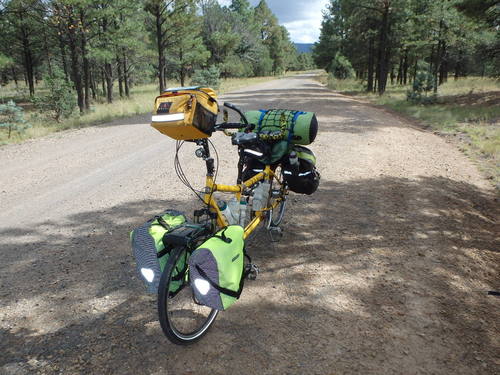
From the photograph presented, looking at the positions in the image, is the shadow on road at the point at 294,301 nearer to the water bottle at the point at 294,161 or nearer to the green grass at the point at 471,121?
the water bottle at the point at 294,161

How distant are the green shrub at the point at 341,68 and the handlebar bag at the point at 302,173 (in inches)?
1532

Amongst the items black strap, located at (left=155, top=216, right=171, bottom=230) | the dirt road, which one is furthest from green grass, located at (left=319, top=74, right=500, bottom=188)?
black strap, located at (left=155, top=216, right=171, bottom=230)

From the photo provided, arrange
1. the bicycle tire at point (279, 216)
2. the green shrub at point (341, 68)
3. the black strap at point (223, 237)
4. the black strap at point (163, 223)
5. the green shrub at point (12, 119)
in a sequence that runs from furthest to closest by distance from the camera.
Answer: the green shrub at point (341, 68), the green shrub at point (12, 119), the bicycle tire at point (279, 216), the black strap at point (163, 223), the black strap at point (223, 237)

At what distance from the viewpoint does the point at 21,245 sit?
412 cm

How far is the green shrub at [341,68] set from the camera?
3916cm

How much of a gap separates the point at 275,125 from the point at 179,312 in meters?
2.14

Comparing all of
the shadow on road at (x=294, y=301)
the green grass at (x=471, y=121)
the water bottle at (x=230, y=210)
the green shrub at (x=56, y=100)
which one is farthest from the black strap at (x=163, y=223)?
the green shrub at (x=56, y=100)

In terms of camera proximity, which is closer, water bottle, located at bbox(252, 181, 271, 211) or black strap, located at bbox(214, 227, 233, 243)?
black strap, located at bbox(214, 227, 233, 243)

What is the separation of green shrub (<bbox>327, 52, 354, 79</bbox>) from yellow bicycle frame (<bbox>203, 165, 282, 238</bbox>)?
3927cm

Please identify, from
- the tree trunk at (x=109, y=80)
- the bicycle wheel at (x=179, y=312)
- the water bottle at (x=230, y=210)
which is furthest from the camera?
the tree trunk at (x=109, y=80)

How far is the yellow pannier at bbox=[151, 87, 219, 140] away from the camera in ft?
7.87

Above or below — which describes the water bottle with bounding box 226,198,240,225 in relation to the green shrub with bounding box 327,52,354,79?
below

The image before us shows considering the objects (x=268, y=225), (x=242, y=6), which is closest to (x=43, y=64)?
(x=242, y=6)

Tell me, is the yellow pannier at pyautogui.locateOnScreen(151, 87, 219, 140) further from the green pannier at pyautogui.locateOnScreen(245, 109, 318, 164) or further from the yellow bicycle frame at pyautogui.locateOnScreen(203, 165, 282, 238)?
the green pannier at pyautogui.locateOnScreen(245, 109, 318, 164)
